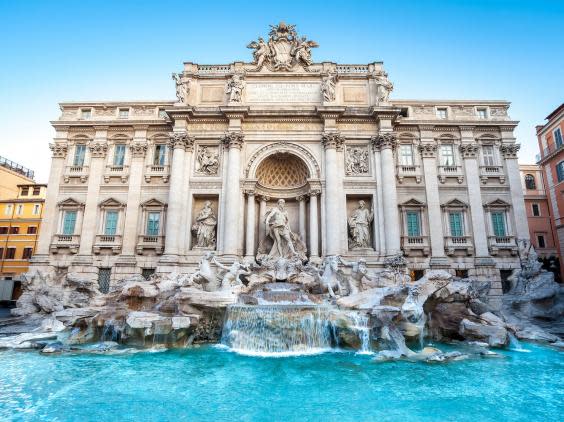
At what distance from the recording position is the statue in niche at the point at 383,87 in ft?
66.7

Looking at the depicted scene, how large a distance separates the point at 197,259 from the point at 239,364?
10.5 m

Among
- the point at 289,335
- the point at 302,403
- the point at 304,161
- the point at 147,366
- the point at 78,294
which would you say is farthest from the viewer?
the point at 304,161

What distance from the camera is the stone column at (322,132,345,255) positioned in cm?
1841

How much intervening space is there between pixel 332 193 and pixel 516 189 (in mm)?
11784

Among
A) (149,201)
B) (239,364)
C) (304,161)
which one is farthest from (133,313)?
(304,161)

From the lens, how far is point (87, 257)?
19.4 meters

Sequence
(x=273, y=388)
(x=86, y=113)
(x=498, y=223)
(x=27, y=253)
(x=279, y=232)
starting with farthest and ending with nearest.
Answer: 1. (x=27, y=253)
2. (x=86, y=113)
3. (x=498, y=223)
4. (x=279, y=232)
5. (x=273, y=388)

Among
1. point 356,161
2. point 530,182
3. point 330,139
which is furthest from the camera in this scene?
point 530,182

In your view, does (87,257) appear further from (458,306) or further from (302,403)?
(458,306)

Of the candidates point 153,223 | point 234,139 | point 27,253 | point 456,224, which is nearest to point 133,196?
point 153,223

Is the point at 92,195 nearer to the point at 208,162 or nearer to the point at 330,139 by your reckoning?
the point at 208,162

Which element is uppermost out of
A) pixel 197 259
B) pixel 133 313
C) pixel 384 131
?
pixel 384 131

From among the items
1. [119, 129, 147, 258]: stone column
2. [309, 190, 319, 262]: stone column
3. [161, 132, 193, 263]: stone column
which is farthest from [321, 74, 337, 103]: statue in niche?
[119, 129, 147, 258]: stone column

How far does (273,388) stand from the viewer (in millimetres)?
7117
